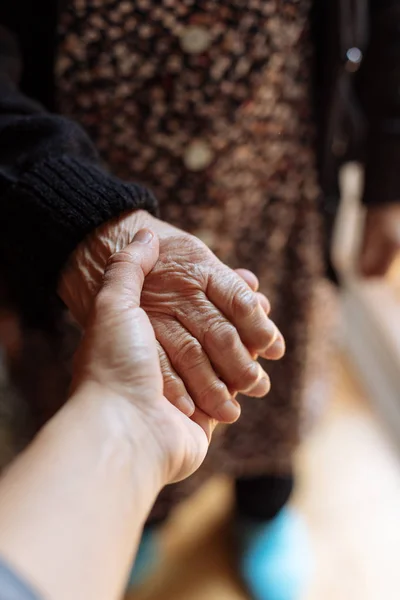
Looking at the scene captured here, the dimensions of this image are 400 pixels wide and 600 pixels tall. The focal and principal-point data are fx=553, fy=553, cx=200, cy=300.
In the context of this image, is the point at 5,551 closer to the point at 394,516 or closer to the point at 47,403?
the point at 47,403

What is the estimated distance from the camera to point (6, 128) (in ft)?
1.56

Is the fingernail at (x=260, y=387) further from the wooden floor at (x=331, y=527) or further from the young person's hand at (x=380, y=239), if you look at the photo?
the wooden floor at (x=331, y=527)

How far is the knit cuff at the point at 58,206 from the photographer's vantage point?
445 millimetres

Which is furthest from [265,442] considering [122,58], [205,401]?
[122,58]

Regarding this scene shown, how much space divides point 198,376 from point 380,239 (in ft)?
1.46

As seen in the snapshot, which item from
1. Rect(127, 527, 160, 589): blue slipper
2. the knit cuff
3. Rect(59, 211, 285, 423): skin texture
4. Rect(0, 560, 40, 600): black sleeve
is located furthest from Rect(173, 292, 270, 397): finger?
Rect(127, 527, 160, 589): blue slipper

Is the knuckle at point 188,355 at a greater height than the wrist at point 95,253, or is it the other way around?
the wrist at point 95,253

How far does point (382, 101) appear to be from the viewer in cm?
70

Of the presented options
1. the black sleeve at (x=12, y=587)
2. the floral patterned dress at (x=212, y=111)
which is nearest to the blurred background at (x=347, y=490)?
the floral patterned dress at (x=212, y=111)

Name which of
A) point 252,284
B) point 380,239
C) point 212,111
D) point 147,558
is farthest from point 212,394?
point 147,558

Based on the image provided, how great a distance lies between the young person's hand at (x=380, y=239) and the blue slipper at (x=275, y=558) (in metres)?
0.44

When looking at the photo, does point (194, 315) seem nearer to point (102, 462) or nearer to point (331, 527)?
point (102, 462)

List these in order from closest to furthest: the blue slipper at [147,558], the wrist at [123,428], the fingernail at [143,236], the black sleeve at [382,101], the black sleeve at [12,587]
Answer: the black sleeve at [12,587], the wrist at [123,428], the fingernail at [143,236], the black sleeve at [382,101], the blue slipper at [147,558]

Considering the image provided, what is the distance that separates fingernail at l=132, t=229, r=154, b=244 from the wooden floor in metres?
0.62
